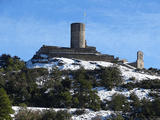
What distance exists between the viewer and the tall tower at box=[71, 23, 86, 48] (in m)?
72.6

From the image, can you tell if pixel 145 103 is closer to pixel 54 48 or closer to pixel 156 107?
pixel 156 107

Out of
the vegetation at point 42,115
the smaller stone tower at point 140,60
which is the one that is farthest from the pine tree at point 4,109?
the smaller stone tower at point 140,60

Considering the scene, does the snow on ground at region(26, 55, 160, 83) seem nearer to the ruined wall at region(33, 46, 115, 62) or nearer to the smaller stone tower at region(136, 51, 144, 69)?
the ruined wall at region(33, 46, 115, 62)

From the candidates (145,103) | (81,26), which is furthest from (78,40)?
(145,103)

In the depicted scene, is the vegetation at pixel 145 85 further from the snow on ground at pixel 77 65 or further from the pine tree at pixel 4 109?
the pine tree at pixel 4 109

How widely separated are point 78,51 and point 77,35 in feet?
12.5

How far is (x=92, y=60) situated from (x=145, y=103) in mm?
25704

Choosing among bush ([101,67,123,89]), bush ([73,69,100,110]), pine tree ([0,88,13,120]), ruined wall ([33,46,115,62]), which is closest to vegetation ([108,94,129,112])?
bush ([73,69,100,110])

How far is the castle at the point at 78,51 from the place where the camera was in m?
70.1

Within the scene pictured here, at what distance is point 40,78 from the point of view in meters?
57.8

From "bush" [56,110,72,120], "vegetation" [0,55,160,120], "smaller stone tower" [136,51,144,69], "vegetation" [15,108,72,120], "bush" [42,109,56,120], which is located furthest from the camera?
"smaller stone tower" [136,51,144,69]

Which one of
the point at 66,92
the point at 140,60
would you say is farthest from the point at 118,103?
the point at 140,60

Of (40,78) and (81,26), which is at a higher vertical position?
(81,26)

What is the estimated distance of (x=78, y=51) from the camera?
70.6 meters
